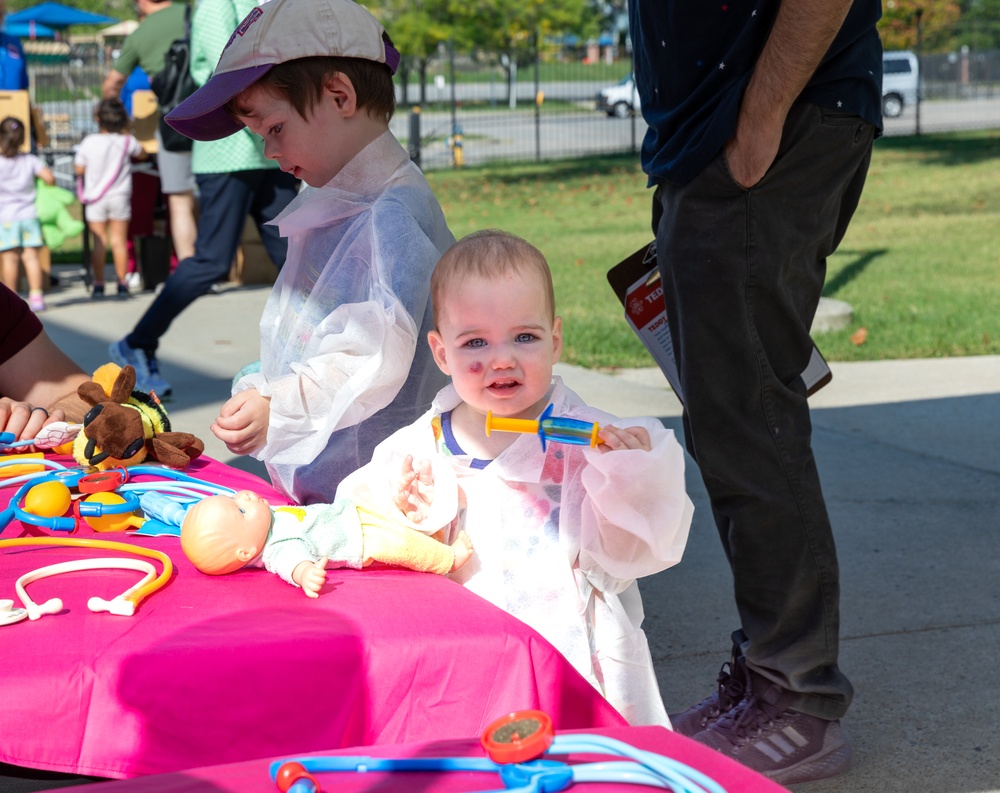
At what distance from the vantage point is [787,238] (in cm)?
229

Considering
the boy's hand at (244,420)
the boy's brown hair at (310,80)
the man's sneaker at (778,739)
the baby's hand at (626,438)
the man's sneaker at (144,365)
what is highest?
the boy's brown hair at (310,80)

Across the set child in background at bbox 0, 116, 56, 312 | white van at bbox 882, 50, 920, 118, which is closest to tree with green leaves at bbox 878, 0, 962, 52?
white van at bbox 882, 50, 920, 118

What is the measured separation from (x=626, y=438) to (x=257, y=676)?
71 cm

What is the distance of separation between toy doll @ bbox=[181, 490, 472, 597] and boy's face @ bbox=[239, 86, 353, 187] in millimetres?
843

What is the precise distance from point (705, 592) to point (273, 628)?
1916 millimetres

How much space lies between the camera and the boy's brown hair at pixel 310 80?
2.63 m

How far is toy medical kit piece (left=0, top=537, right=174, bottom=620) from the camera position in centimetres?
195

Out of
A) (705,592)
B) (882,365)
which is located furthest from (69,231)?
(705,592)

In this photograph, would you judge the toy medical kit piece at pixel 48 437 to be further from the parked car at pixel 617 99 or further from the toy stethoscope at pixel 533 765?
the parked car at pixel 617 99

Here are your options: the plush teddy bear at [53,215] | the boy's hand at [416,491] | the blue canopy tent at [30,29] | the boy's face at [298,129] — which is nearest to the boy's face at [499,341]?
the boy's hand at [416,491]

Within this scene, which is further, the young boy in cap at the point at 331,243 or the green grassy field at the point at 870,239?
the green grassy field at the point at 870,239

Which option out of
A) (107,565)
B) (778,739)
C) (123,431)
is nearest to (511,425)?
(107,565)

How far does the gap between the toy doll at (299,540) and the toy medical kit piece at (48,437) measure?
3.37ft

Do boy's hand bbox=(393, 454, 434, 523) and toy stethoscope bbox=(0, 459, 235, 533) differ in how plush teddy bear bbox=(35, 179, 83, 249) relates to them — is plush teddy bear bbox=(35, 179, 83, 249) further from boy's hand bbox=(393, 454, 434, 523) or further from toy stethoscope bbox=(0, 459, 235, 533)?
boy's hand bbox=(393, 454, 434, 523)
